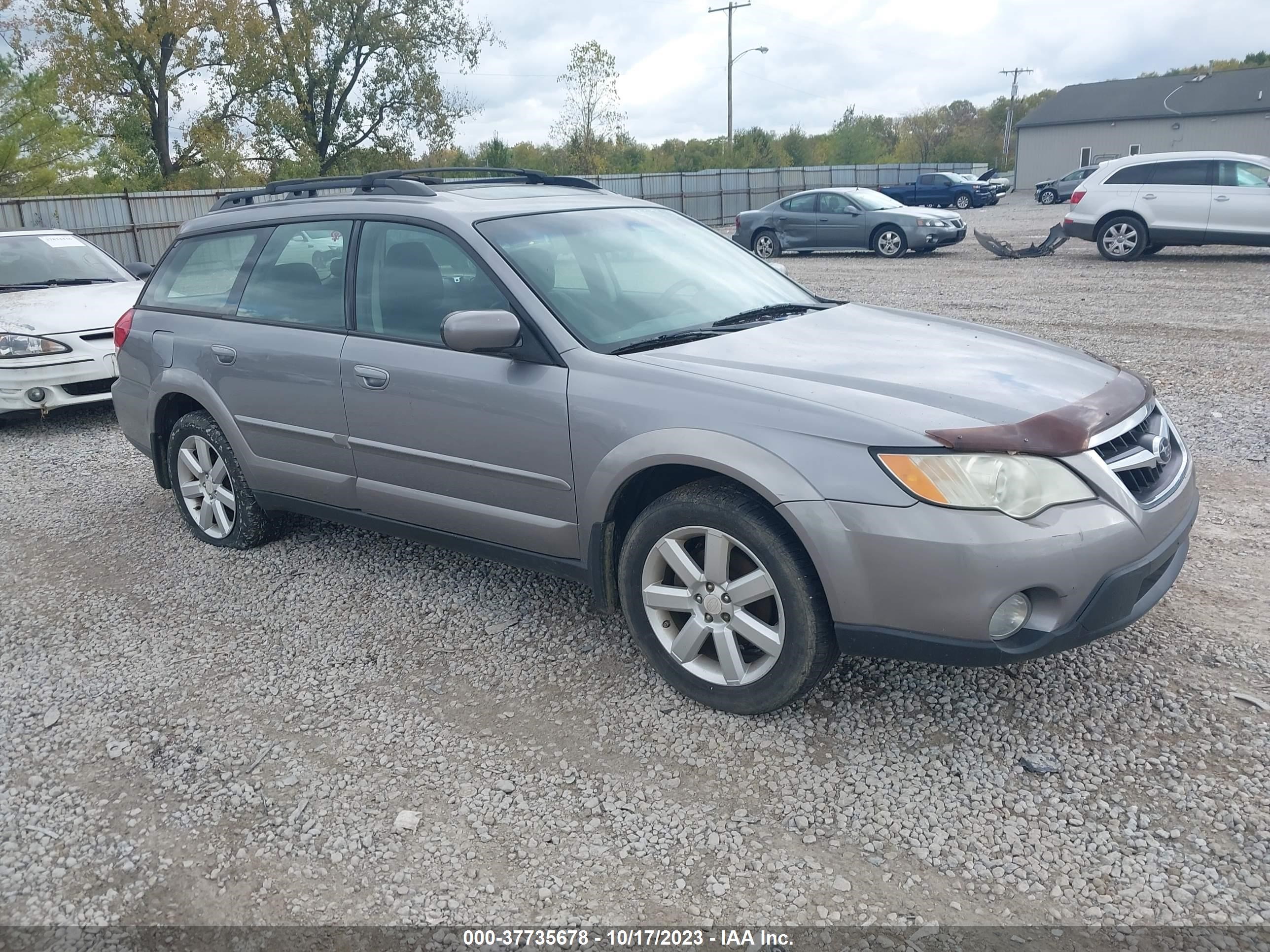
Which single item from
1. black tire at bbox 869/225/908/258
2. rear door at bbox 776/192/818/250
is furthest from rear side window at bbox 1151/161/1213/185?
rear door at bbox 776/192/818/250

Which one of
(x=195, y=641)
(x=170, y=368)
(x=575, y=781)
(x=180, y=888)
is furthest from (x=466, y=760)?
(x=170, y=368)

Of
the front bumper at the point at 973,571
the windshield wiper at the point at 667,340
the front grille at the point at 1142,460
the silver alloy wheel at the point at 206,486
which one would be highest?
the windshield wiper at the point at 667,340

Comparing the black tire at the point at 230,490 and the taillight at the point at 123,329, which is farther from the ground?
the taillight at the point at 123,329

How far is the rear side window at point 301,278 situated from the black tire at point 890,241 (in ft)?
56.9

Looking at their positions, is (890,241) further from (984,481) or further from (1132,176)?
(984,481)

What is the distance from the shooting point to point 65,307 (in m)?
8.16

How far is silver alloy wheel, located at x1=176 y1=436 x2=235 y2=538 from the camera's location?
502 centimetres

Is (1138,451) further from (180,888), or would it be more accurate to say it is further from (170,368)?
(170,368)

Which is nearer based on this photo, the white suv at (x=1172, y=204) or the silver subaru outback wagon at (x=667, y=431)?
the silver subaru outback wagon at (x=667, y=431)

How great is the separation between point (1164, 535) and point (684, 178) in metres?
31.2

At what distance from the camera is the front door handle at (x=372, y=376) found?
4.00m

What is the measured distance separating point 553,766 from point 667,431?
3.67 ft

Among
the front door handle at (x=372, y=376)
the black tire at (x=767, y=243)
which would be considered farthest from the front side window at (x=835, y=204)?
the front door handle at (x=372, y=376)

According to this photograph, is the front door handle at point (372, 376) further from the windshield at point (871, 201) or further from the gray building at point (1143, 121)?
the gray building at point (1143, 121)
